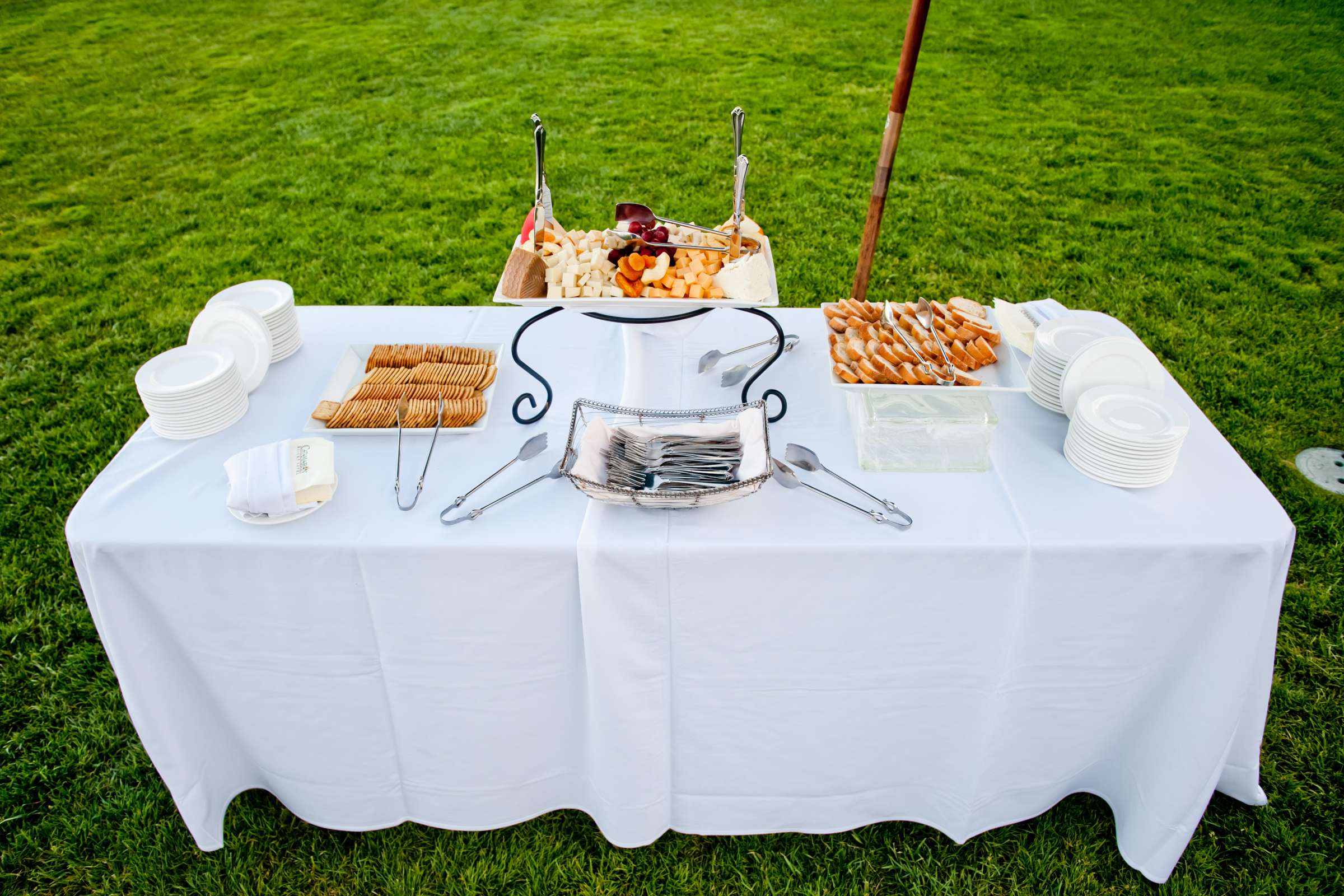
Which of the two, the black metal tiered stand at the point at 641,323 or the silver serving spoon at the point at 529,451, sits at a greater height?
the black metal tiered stand at the point at 641,323

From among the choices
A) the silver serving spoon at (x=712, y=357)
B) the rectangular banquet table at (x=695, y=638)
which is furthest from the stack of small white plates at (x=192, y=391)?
the silver serving spoon at (x=712, y=357)

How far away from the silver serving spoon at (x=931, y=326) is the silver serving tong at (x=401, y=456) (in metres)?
0.95

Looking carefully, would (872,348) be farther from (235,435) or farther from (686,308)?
(235,435)

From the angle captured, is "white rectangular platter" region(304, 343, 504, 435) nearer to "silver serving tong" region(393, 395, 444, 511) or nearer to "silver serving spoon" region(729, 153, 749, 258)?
"silver serving tong" region(393, 395, 444, 511)

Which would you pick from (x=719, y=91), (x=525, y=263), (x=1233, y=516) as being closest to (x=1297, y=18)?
(x=719, y=91)

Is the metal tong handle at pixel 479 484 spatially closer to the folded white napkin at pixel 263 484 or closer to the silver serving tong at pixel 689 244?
the folded white napkin at pixel 263 484

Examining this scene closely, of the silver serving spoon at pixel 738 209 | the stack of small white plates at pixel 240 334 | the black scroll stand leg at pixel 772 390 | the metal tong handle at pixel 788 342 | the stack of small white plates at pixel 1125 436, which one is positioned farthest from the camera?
the metal tong handle at pixel 788 342

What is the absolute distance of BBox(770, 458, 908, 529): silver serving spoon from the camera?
1392 millimetres

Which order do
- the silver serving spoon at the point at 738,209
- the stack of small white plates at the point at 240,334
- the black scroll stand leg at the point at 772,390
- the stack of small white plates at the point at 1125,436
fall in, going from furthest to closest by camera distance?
the stack of small white plates at the point at 240,334 → the black scroll stand leg at the point at 772,390 → the silver serving spoon at the point at 738,209 → the stack of small white plates at the point at 1125,436

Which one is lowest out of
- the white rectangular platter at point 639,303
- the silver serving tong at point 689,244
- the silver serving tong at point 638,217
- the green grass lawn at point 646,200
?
the green grass lawn at point 646,200

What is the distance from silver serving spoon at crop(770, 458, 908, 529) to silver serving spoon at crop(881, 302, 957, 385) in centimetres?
28

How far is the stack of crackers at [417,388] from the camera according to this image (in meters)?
1.62

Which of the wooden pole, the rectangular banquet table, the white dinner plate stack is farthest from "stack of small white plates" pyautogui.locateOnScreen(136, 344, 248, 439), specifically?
the white dinner plate stack

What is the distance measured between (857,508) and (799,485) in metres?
0.11
